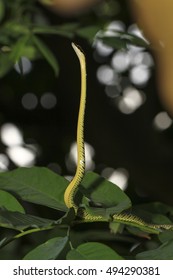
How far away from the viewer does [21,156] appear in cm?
125

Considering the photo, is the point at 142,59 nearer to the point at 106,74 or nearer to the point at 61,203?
the point at 106,74

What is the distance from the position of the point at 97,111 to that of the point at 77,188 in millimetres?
832

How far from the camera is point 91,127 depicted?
1206 millimetres

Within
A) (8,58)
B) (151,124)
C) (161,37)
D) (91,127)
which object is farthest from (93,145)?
(8,58)

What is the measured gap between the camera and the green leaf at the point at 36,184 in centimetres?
42

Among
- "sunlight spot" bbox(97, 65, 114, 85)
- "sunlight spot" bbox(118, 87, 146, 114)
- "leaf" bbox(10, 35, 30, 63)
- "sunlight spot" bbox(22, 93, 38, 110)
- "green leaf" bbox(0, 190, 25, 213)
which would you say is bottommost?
"sunlight spot" bbox(22, 93, 38, 110)

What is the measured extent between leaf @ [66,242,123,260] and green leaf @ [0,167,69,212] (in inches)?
2.0

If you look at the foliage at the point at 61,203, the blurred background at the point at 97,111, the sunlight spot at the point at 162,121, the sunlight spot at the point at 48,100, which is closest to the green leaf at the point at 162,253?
the foliage at the point at 61,203

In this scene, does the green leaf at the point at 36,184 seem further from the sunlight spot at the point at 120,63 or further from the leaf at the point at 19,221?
the sunlight spot at the point at 120,63

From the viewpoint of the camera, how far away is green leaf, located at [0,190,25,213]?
0.41m

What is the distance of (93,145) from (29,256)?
2.82ft

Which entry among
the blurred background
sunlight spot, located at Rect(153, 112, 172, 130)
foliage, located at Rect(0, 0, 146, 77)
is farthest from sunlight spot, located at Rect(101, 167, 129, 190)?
foliage, located at Rect(0, 0, 146, 77)

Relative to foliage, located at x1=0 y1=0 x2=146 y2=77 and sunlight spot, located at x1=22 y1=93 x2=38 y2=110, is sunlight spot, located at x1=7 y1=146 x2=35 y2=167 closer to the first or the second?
sunlight spot, located at x1=22 y1=93 x2=38 y2=110

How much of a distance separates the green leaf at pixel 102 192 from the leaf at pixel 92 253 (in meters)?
0.04
